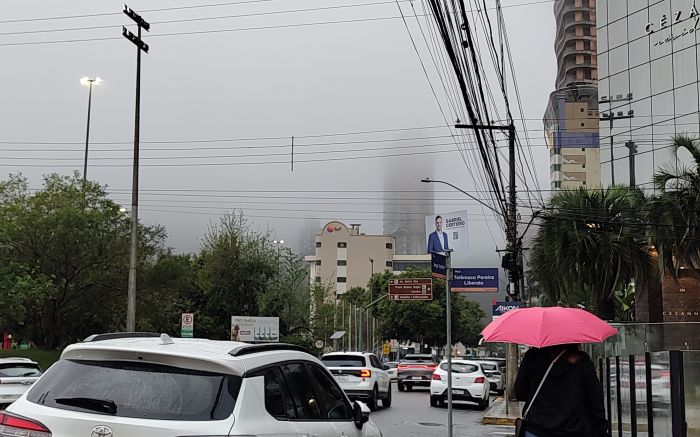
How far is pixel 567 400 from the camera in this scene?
640 cm

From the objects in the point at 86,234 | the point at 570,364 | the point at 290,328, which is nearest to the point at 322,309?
the point at 290,328

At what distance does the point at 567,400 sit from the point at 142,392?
3.47 m

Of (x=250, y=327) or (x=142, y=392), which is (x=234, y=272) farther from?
(x=142, y=392)

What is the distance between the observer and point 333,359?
22891mm

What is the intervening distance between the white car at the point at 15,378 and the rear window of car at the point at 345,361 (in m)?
7.89

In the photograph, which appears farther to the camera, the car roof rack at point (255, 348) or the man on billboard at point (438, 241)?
the man on billboard at point (438, 241)

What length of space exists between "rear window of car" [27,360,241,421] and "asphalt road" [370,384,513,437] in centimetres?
1233

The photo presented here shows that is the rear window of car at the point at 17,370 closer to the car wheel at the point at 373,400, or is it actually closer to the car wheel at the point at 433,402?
the car wheel at the point at 373,400

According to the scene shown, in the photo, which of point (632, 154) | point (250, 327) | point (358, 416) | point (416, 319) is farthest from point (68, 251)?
point (416, 319)

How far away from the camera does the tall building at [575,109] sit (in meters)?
88.4

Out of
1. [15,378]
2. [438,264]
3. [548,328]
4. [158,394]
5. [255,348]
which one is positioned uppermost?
[438,264]

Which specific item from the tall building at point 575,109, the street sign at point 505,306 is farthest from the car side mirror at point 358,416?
the tall building at point 575,109

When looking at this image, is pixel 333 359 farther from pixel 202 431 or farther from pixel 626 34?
pixel 626 34

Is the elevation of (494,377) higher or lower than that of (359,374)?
lower
